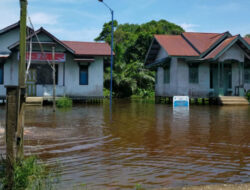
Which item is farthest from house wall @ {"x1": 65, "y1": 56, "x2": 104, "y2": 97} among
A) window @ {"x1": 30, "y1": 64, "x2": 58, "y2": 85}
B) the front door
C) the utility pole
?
the utility pole

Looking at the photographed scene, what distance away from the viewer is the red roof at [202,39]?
25.0 m

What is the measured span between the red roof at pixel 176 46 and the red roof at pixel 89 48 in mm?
4854

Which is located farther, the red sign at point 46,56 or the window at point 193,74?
the window at point 193,74

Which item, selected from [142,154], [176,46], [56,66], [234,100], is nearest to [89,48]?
[56,66]

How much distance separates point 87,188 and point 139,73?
33171 mm

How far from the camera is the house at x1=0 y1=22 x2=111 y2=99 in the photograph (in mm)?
21484

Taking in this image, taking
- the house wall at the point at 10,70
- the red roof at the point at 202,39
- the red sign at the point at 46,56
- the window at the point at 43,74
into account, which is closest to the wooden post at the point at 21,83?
the red sign at the point at 46,56

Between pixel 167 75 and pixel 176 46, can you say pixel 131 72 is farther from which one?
pixel 176 46

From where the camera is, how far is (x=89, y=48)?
23922 mm

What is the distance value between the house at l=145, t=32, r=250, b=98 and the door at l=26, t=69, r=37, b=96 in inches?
410

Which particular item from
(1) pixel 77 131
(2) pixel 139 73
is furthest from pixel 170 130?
(2) pixel 139 73

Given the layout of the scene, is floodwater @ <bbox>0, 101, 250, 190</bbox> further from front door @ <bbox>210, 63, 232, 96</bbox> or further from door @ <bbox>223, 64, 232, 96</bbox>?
door @ <bbox>223, 64, 232, 96</bbox>

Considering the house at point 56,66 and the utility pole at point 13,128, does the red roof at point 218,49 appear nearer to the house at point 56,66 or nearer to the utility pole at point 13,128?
the house at point 56,66

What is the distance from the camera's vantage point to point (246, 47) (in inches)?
907
